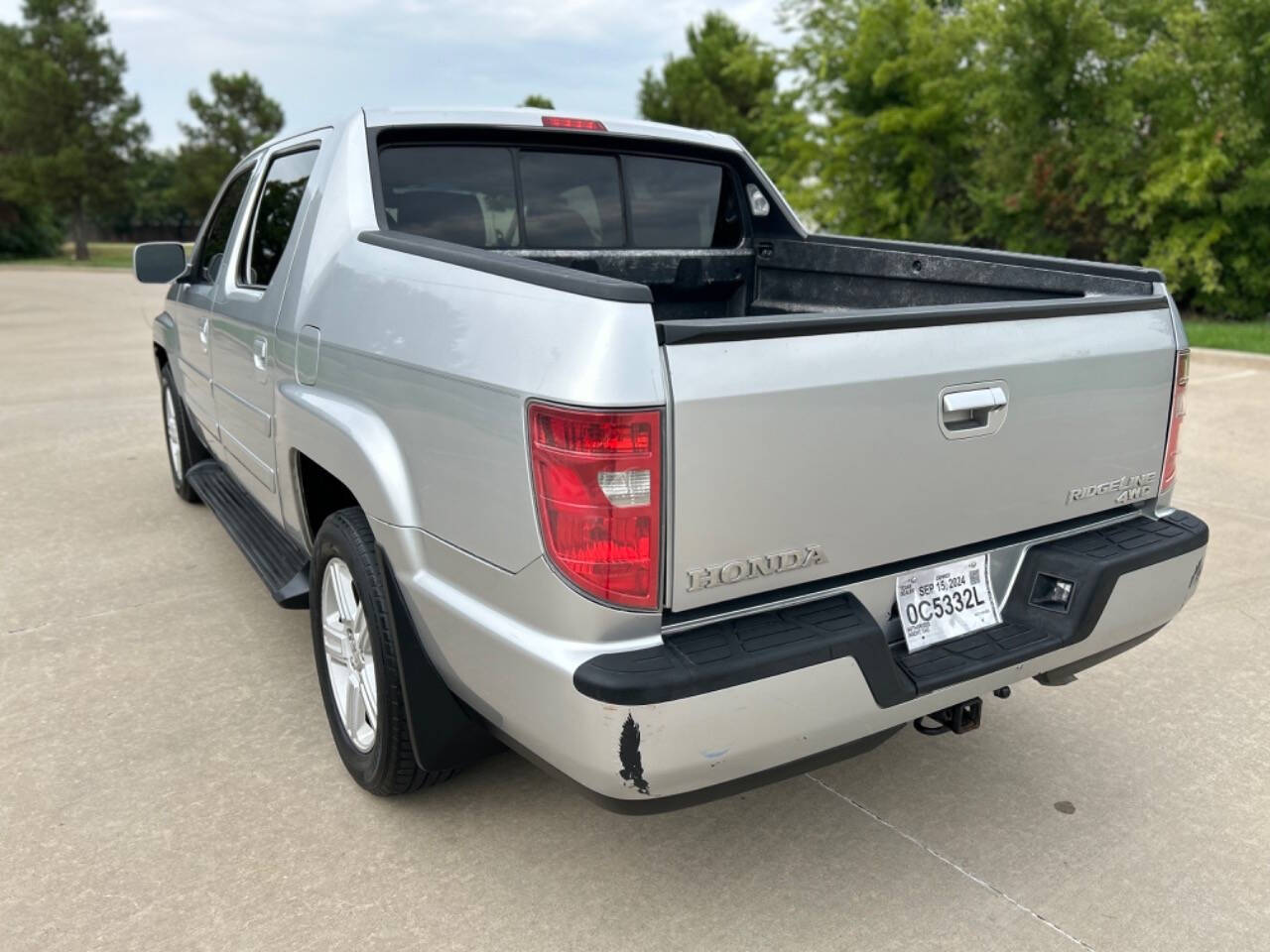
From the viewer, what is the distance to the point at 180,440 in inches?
224

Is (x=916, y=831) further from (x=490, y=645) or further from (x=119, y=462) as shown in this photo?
(x=119, y=462)

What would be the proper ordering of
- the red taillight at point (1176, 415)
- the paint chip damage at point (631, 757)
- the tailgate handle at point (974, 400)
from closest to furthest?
the paint chip damage at point (631, 757) < the tailgate handle at point (974, 400) < the red taillight at point (1176, 415)

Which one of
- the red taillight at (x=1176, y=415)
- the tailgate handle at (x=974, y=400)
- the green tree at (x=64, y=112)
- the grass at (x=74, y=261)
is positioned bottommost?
the grass at (x=74, y=261)

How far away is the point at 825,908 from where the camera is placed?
2.53 meters

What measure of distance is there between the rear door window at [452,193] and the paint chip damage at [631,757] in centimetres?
195

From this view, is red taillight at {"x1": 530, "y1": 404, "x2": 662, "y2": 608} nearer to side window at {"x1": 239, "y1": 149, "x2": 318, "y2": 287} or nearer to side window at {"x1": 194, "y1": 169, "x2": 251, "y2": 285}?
side window at {"x1": 239, "y1": 149, "x2": 318, "y2": 287}

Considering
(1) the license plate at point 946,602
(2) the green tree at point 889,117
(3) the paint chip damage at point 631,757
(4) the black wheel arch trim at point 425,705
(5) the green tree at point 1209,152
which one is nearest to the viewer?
(3) the paint chip damage at point 631,757

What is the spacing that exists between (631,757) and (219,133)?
5273cm

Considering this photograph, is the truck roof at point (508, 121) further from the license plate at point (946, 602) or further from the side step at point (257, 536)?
the license plate at point (946, 602)

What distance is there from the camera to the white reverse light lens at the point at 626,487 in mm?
2010

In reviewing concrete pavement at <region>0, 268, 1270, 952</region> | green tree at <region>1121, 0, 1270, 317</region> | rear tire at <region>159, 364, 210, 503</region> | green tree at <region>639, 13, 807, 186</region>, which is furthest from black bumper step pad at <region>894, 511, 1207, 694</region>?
green tree at <region>639, 13, 807, 186</region>

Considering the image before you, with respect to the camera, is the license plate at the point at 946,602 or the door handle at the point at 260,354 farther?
the door handle at the point at 260,354

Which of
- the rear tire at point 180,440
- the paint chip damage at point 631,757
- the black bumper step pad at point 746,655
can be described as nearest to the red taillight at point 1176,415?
the black bumper step pad at point 746,655

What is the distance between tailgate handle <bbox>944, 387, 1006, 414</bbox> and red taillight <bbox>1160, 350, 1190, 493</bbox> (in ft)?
2.36
